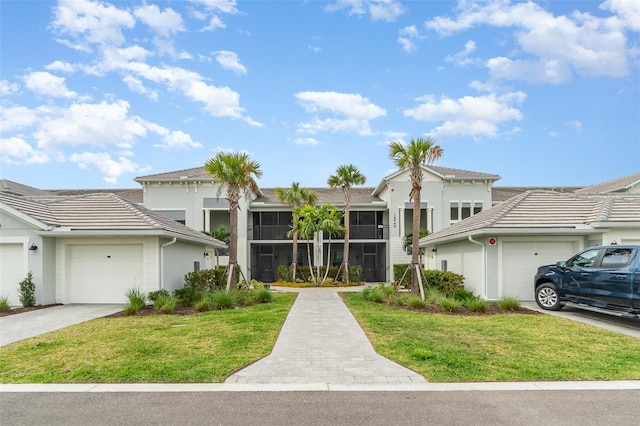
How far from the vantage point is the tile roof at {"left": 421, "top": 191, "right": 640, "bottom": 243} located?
13.0 metres

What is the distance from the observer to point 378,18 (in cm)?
1406

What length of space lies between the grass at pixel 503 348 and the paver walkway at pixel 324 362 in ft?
1.06

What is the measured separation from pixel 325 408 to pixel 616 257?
880 centimetres

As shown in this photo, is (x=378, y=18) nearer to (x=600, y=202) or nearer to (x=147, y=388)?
(x=600, y=202)

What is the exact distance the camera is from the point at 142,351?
6891 mm

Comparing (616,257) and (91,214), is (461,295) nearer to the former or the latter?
(616,257)

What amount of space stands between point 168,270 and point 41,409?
408 inches

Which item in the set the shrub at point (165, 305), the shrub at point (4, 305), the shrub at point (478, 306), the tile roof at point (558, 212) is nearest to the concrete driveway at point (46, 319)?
the shrub at point (4, 305)

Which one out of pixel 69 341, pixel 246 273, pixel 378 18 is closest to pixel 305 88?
pixel 378 18

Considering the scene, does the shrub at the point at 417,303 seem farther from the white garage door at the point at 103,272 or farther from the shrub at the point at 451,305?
the white garage door at the point at 103,272

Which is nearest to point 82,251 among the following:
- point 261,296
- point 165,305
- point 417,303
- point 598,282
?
point 165,305

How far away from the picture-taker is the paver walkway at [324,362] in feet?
18.0

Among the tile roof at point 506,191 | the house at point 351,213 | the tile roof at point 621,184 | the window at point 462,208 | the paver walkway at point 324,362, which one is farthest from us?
the tile roof at point 506,191

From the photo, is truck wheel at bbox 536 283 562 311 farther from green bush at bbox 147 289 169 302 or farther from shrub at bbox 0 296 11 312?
shrub at bbox 0 296 11 312
